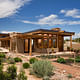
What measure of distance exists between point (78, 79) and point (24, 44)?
49.2 ft

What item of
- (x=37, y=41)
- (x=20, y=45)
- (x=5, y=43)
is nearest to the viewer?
(x=20, y=45)

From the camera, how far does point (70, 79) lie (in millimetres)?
6215

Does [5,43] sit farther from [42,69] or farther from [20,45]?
[42,69]

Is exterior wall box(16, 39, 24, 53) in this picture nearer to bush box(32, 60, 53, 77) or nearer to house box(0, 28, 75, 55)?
house box(0, 28, 75, 55)

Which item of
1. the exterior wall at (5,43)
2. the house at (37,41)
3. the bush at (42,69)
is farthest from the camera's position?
the exterior wall at (5,43)

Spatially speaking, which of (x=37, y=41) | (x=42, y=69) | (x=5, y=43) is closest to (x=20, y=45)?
(x=37, y=41)

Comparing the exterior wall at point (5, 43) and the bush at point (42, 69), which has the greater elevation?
the exterior wall at point (5, 43)

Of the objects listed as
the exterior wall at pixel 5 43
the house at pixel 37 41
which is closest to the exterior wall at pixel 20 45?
the house at pixel 37 41

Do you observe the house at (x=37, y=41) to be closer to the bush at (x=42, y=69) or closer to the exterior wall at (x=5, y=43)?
the exterior wall at (x=5, y=43)

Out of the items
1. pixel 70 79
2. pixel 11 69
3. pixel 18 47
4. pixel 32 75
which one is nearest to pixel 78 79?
pixel 70 79

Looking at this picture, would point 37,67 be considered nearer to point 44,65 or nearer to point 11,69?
point 44,65

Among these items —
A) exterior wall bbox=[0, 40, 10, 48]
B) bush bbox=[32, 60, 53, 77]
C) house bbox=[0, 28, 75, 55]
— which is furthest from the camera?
exterior wall bbox=[0, 40, 10, 48]

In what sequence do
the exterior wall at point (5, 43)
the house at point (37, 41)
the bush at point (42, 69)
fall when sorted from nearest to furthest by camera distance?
1. the bush at point (42, 69)
2. the house at point (37, 41)
3. the exterior wall at point (5, 43)

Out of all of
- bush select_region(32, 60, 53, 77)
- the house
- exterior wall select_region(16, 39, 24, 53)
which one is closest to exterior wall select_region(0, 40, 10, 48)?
the house
